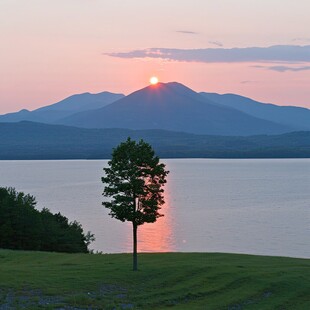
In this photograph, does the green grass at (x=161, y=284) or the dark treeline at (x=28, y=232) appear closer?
the green grass at (x=161, y=284)

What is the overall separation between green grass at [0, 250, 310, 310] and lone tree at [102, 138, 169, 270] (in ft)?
14.6

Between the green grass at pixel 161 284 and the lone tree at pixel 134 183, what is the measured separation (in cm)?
444

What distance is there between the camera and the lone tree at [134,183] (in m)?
49.3

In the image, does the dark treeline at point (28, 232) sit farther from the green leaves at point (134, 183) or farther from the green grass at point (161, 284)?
the green leaves at point (134, 183)

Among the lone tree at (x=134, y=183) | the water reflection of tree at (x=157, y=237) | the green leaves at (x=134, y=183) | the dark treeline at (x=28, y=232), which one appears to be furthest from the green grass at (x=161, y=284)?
the water reflection of tree at (x=157, y=237)

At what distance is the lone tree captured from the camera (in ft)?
Result: 162

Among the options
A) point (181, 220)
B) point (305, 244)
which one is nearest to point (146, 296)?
point (305, 244)

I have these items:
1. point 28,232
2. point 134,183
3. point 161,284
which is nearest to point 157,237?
point 28,232

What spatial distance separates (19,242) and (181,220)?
7804 centimetres

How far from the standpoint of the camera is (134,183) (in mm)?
49031

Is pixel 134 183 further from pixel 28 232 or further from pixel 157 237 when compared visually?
pixel 157 237

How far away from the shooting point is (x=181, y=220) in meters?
160

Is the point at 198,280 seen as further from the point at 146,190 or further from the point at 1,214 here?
the point at 1,214

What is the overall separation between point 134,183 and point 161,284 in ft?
29.3
